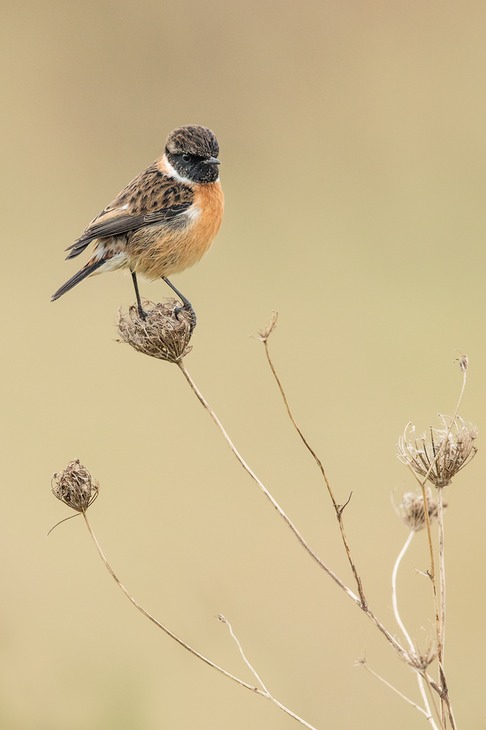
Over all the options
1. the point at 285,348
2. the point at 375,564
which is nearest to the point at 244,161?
the point at 285,348

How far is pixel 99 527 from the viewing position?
27.1ft

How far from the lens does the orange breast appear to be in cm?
429

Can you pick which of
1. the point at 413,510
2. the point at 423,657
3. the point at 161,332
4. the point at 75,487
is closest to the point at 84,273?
the point at 161,332

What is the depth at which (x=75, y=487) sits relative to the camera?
313cm

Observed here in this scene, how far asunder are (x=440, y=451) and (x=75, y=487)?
3.39ft

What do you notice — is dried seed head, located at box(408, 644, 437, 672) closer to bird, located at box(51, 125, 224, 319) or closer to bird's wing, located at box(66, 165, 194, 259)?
bird, located at box(51, 125, 224, 319)

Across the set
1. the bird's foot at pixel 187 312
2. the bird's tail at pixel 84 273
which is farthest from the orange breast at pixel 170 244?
the bird's foot at pixel 187 312

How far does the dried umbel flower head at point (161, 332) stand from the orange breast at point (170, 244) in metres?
0.87

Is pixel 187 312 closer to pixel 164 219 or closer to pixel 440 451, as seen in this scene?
pixel 164 219

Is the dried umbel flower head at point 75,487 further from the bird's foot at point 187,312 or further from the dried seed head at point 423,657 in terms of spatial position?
the dried seed head at point 423,657

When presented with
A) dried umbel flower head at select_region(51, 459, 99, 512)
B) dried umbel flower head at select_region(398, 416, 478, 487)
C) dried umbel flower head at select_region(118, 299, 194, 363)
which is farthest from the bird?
dried umbel flower head at select_region(398, 416, 478, 487)

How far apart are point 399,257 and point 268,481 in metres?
5.12

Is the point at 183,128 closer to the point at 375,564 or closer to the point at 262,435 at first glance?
the point at 375,564

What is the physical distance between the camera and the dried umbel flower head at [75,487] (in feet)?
10.3
